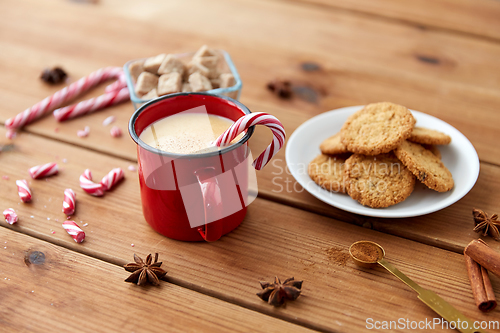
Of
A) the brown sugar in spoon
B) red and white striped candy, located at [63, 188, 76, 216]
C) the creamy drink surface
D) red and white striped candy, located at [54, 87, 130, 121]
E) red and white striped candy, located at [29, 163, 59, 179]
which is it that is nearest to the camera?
the brown sugar in spoon

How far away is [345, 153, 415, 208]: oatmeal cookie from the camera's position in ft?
3.59

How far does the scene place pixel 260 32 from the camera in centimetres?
204

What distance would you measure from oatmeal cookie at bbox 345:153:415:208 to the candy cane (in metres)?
1.00

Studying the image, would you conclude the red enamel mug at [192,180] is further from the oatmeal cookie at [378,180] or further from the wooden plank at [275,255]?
the oatmeal cookie at [378,180]

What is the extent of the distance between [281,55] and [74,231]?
3.84ft

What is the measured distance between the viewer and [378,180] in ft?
3.68

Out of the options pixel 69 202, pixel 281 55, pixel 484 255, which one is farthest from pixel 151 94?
pixel 484 255

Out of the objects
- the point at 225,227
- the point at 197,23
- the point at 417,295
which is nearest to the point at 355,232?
the point at 417,295

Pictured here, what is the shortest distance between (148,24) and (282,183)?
3.95 ft

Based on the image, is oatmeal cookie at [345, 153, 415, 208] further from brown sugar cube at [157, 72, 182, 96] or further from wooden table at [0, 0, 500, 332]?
brown sugar cube at [157, 72, 182, 96]

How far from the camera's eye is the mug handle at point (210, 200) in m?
0.91

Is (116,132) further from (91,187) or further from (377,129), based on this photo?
(377,129)

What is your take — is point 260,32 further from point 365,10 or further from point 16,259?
point 16,259

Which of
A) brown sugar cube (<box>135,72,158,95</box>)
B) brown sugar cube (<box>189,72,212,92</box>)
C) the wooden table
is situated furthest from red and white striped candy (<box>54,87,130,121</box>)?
brown sugar cube (<box>189,72,212,92</box>)
